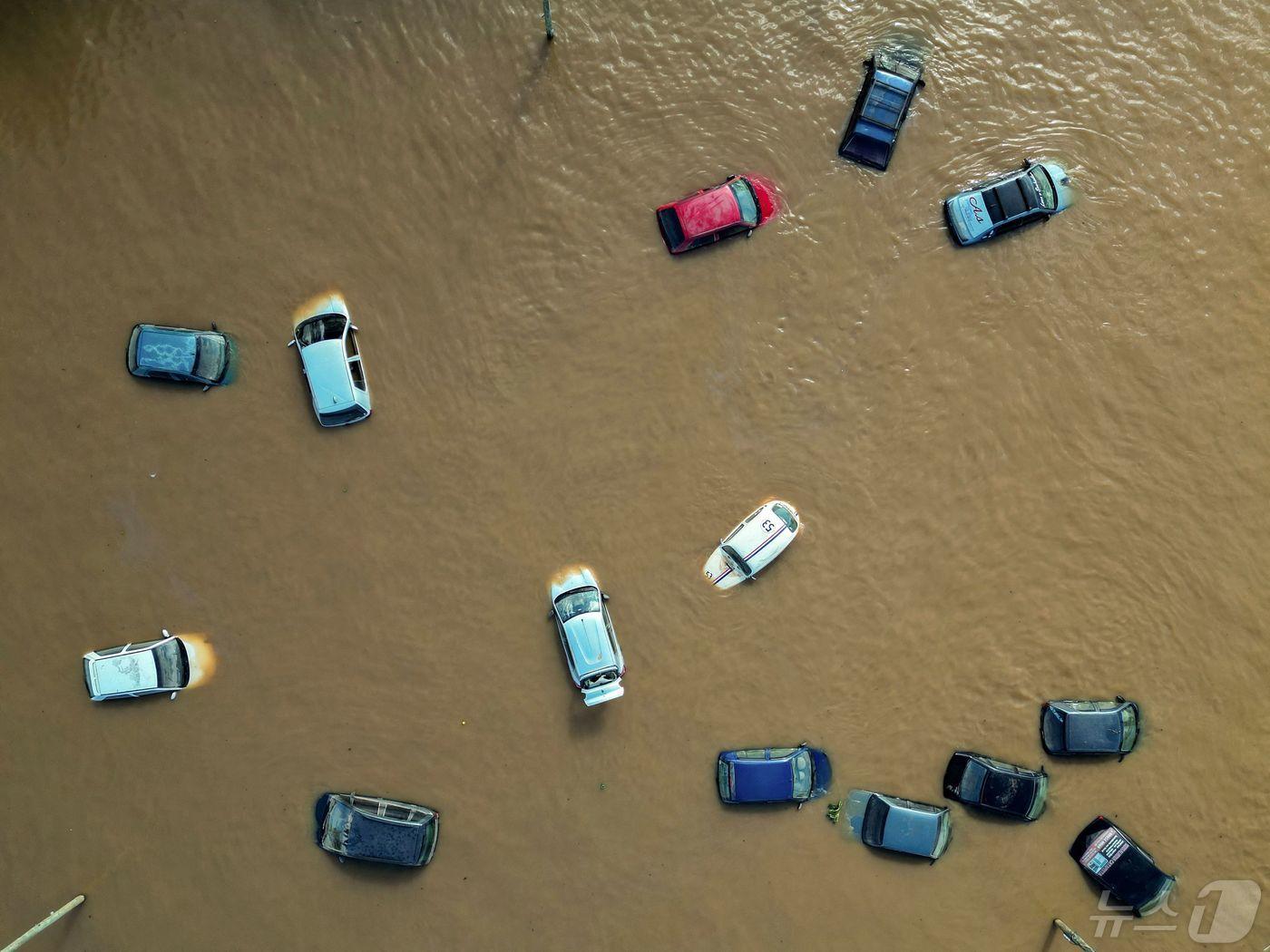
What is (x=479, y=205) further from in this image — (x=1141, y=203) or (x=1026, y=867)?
(x=1026, y=867)

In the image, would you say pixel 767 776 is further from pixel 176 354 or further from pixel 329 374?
pixel 176 354

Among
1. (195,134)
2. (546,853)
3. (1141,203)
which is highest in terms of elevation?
(195,134)

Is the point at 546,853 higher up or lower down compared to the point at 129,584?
lower down

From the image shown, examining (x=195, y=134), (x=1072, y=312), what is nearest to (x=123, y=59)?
(x=195, y=134)

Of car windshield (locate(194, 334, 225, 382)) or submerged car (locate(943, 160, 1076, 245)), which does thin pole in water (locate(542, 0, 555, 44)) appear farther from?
car windshield (locate(194, 334, 225, 382))

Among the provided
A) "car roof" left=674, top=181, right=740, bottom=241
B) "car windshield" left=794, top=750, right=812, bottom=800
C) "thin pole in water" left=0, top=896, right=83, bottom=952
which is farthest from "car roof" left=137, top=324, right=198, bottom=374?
"car windshield" left=794, top=750, right=812, bottom=800

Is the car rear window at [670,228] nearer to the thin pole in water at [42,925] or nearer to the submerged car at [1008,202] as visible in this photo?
the submerged car at [1008,202]
